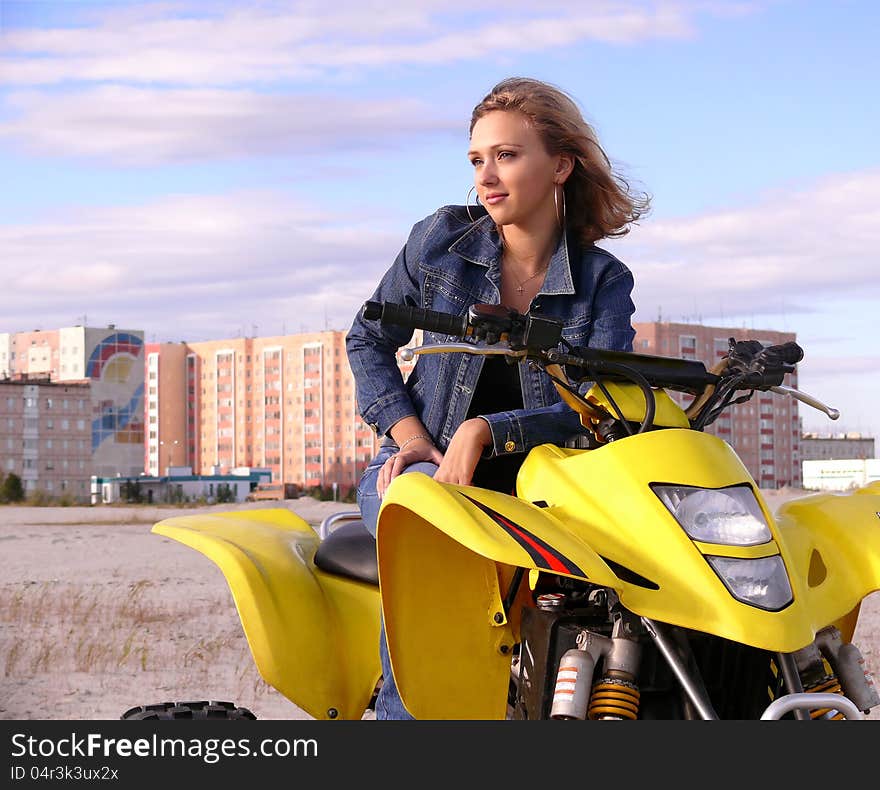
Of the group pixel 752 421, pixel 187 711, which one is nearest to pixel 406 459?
pixel 187 711

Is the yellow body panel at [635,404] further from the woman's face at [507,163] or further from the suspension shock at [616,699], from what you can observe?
the woman's face at [507,163]

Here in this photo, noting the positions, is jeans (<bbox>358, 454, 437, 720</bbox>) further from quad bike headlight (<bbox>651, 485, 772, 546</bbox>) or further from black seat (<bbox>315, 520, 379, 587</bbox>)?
quad bike headlight (<bbox>651, 485, 772, 546</bbox>)

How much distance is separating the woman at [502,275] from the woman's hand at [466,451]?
0.71ft

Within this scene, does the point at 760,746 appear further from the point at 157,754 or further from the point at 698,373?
the point at 157,754

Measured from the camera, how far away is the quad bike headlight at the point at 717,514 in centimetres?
229

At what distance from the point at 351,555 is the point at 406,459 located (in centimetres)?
57

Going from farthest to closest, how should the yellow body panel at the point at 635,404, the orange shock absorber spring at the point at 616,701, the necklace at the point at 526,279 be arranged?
the necklace at the point at 526,279
the yellow body panel at the point at 635,404
the orange shock absorber spring at the point at 616,701

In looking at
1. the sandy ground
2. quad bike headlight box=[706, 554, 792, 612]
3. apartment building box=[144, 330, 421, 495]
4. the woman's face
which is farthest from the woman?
apartment building box=[144, 330, 421, 495]

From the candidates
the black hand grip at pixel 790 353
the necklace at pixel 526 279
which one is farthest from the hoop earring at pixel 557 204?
the black hand grip at pixel 790 353

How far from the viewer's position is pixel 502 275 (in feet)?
10.9

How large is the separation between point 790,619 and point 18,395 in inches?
3707

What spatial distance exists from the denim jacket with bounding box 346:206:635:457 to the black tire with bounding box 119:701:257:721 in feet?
2.79

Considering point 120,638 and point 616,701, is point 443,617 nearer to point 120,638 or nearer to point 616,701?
point 616,701

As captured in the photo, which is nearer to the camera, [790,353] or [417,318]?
[417,318]
